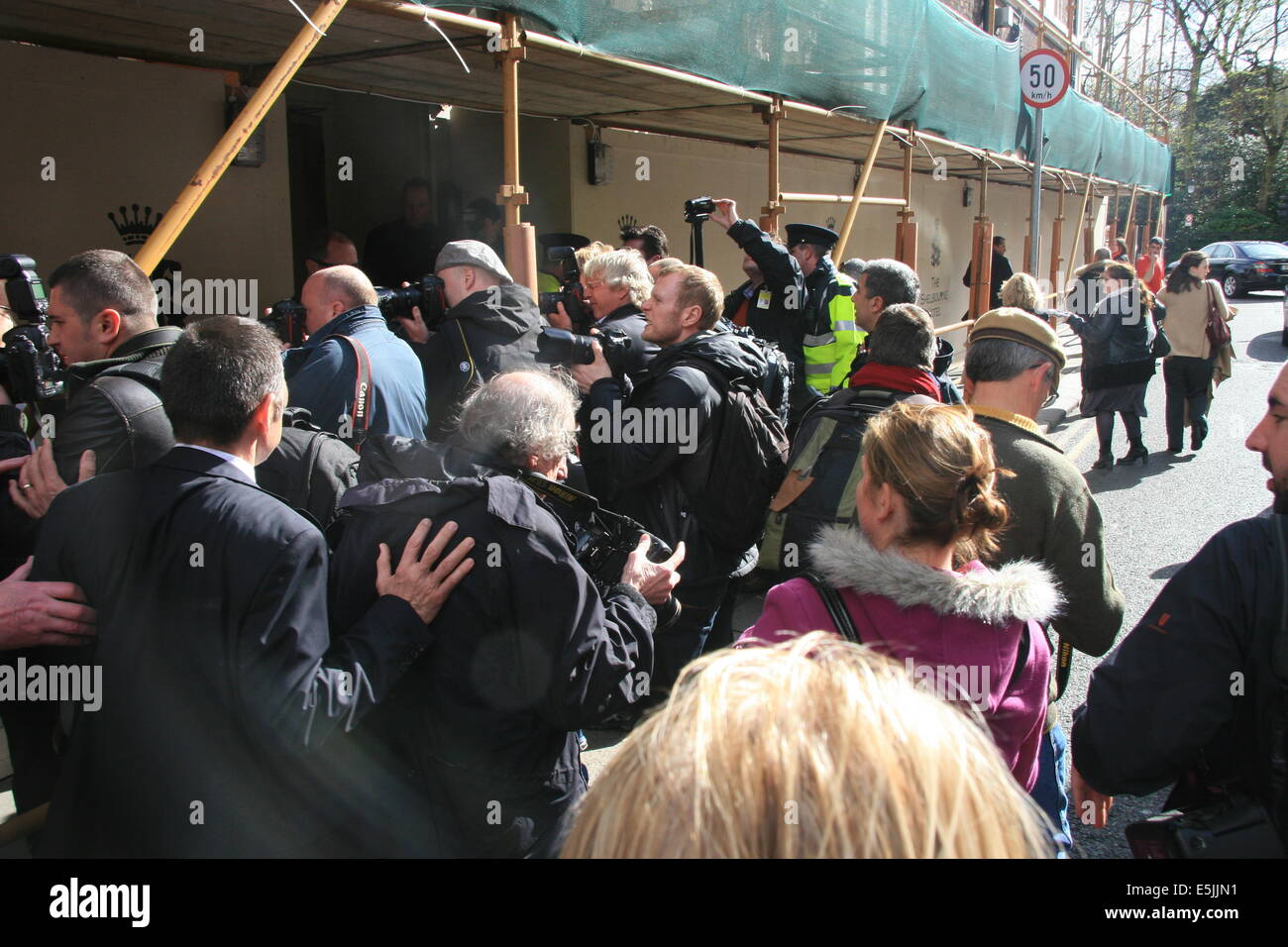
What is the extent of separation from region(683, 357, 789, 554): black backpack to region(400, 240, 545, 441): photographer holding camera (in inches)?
28.3

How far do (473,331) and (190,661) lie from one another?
2096mm

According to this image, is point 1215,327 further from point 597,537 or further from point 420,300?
point 597,537

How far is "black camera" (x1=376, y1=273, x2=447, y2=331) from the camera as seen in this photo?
374 centimetres

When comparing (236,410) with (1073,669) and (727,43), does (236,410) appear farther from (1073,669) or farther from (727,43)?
(727,43)

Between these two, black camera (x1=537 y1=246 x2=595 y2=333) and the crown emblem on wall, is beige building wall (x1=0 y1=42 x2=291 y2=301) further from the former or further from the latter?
black camera (x1=537 y1=246 x2=595 y2=333)

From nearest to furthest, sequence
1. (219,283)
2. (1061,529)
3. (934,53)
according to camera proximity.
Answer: (1061,529)
(219,283)
(934,53)

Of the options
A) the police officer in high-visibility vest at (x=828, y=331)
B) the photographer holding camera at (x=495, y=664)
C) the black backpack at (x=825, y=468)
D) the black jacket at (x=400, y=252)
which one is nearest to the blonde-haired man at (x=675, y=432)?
the black backpack at (x=825, y=468)

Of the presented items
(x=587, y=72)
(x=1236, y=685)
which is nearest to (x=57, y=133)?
(x=587, y=72)

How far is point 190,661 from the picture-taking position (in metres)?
1.66

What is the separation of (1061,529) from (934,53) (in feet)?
22.8

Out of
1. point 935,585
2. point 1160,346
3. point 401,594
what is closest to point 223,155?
point 401,594

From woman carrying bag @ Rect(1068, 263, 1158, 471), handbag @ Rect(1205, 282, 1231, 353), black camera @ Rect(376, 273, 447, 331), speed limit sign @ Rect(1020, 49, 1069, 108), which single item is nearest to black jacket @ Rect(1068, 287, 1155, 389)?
woman carrying bag @ Rect(1068, 263, 1158, 471)

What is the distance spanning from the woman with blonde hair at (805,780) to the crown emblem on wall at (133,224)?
214 inches

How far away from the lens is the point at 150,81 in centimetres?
517
